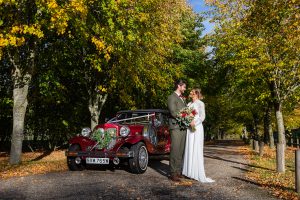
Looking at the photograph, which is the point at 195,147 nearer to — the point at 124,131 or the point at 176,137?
the point at 176,137

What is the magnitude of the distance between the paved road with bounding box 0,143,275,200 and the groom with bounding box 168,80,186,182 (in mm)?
340

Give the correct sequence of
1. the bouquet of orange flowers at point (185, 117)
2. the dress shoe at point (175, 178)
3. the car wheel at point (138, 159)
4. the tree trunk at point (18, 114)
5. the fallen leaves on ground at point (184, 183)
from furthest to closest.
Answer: the tree trunk at point (18, 114) < the car wheel at point (138, 159) < the bouquet of orange flowers at point (185, 117) < the dress shoe at point (175, 178) < the fallen leaves on ground at point (184, 183)

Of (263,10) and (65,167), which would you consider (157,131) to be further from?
→ (263,10)

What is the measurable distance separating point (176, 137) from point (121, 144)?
1706 mm

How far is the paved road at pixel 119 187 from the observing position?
6.84 m

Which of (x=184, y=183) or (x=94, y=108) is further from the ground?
(x=94, y=108)

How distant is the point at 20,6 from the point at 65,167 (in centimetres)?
570

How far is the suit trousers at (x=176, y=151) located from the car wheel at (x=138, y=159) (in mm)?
1153

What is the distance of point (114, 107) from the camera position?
2527 centimetres

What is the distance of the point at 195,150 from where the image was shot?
341 inches

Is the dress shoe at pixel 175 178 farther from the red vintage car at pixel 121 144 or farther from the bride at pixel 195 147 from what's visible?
the red vintage car at pixel 121 144

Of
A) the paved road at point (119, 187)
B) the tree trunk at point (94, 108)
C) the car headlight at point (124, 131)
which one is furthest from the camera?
the tree trunk at point (94, 108)

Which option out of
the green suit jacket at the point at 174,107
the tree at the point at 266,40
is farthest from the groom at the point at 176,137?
the tree at the point at 266,40

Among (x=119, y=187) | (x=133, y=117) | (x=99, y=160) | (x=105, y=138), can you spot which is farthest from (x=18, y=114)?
(x=119, y=187)
